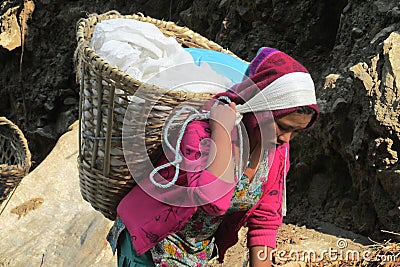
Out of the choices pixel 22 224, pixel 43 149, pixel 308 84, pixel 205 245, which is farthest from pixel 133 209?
pixel 43 149

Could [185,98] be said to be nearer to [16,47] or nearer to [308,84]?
[308,84]

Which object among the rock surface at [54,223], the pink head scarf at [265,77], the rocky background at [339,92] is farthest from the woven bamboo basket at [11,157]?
the pink head scarf at [265,77]

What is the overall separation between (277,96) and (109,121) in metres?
0.47

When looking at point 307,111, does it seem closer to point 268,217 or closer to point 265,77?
point 265,77

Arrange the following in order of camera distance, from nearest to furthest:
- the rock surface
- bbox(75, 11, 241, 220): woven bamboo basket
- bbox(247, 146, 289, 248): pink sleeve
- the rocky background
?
bbox(75, 11, 241, 220): woven bamboo basket, bbox(247, 146, 289, 248): pink sleeve, the rocky background, the rock surface

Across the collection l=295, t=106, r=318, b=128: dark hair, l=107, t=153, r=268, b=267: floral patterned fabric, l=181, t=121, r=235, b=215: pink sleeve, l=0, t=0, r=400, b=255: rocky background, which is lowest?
l=0, t=0, r=400, b=255: rocky background

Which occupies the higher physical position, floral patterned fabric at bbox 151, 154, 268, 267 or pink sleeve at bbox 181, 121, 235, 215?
pink sleeve at bbox 181, 121, 235, 215

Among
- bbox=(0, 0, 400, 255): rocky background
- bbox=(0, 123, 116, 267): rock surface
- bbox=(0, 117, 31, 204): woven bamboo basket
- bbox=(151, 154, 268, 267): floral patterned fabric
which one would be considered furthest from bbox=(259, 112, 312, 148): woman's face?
bbox=(0, 117, 31, 204): woven bamboo basket

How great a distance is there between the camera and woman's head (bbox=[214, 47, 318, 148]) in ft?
5.16

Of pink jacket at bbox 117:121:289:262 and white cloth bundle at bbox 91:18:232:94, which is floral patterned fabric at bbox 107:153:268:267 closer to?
pink jacket at bbox 117:121:289:262

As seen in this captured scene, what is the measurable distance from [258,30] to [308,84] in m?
2.73

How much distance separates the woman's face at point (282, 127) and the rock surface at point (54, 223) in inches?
72.3

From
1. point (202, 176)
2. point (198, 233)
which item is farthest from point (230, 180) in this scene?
point (198, 233)

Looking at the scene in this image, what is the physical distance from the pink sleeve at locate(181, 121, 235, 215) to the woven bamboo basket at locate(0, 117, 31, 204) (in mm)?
2735
